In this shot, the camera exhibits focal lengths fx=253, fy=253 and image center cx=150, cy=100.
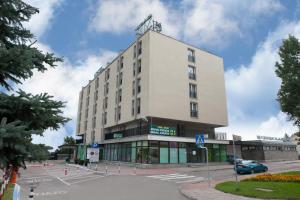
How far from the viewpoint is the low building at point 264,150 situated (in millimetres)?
49531

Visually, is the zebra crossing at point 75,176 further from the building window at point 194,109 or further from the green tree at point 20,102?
the building window at point 194,109

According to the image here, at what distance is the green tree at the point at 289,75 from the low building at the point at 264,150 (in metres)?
30.8

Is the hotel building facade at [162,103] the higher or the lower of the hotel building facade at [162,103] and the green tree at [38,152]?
the higher

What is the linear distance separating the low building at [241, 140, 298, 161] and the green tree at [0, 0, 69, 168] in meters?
50.0

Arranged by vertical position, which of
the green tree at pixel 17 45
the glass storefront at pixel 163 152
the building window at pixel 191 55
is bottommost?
the glass storefront at pixel 163 152

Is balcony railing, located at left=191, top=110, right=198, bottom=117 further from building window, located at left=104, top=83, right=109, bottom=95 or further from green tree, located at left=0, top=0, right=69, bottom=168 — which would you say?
green tree, located at left=0, top=0, right=69, bottom=168

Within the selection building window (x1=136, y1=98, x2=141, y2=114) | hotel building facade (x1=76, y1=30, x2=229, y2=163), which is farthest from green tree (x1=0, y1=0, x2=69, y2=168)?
building window (x1=136, y1=98, x2=141, y2=114)

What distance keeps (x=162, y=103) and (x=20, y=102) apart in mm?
32280

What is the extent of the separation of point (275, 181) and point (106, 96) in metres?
39.3

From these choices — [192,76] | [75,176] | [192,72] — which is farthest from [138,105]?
[75,176]

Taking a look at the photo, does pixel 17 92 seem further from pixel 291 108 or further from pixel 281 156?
pixel 281 156

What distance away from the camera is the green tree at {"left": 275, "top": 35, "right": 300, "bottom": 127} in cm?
1964

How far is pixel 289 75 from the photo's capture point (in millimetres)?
19984

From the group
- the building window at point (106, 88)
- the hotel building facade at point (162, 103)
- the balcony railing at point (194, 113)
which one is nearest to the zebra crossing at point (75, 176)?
the hotel building facade at point (162, 103)
